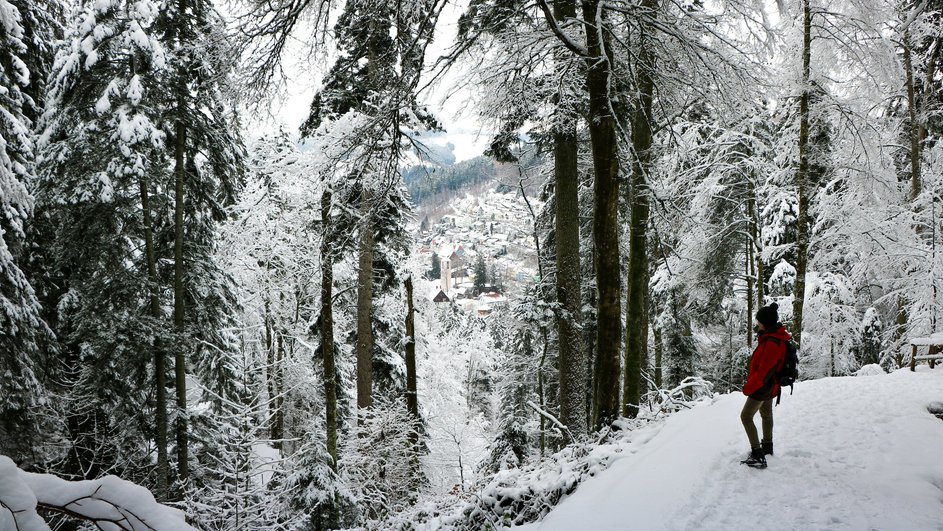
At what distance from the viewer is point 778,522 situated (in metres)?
3.44

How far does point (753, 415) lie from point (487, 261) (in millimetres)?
124828

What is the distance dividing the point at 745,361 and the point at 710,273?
4087 millimetres

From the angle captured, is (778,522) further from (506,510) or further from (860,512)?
(506,510)

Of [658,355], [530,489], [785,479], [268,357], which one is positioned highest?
[785,479]

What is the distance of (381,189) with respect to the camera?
5578mm

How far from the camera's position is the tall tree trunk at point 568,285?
27.6 ft

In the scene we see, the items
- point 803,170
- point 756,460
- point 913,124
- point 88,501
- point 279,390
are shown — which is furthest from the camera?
point 279,390

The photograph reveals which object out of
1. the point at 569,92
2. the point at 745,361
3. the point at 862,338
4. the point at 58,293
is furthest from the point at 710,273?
the point at 58,293

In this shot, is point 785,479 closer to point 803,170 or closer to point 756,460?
point 756,460

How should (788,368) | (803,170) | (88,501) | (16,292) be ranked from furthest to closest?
(803,170) < (16,292) < (788,368) < (88,501)

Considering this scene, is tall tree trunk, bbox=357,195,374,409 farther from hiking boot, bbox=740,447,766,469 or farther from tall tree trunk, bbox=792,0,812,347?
tall tree trunk, bbox=792,0,812,347

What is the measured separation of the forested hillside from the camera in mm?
5074

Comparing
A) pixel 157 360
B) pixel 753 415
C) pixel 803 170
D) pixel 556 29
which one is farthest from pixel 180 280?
pixel 803 170

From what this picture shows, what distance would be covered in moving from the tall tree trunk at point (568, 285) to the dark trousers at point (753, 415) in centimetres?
397
